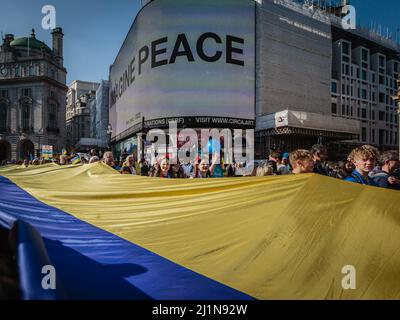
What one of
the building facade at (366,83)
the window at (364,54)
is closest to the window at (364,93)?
the building facade at (366,83)

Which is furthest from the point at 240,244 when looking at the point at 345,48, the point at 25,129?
the point at 25,129

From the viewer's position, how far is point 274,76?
130ft

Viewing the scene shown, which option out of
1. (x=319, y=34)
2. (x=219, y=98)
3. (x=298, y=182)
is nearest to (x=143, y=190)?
(x=298, y=182)

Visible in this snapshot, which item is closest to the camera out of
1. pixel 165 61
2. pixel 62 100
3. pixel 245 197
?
pixel 245 197

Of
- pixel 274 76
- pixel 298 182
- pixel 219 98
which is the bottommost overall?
pixel 298 182

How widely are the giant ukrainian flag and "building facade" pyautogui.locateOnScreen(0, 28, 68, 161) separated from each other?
214 feet

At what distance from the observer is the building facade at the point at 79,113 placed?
98562mm

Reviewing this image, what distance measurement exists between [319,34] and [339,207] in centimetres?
4754

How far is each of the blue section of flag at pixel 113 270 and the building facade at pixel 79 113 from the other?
3809 inches

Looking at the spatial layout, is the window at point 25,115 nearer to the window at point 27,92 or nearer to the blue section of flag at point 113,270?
the window at point 27,92

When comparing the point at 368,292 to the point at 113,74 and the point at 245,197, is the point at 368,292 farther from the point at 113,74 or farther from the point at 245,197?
the point at 113,74

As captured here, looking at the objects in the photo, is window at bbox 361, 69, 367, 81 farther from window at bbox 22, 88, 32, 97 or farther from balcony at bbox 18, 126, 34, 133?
window at bbox 22, 88, 32, 97

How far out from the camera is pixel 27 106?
62.9 metres

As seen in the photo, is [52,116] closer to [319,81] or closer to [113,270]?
[319,81]
